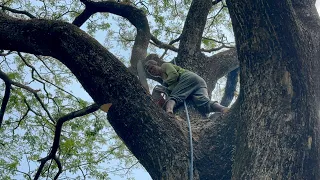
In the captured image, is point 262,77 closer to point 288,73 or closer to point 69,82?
point 288,73

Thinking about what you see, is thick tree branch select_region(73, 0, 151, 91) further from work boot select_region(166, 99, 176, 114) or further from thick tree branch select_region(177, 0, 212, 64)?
work boot select_region(166, 99, 176, 114)

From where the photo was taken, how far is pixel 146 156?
2881mm

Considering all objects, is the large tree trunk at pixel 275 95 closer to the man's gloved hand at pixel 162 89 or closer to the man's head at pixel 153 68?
the man's gloved hand at pixel 162 89

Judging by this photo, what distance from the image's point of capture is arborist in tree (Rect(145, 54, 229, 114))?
3980 mm

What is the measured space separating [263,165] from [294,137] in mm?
316

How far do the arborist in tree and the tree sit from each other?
502 millimetres

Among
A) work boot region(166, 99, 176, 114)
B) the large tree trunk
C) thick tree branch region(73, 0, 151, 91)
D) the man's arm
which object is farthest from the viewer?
thick tree branch region(73, 0, 151, 91)

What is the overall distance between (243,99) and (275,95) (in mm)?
290

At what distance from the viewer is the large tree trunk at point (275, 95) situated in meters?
2.38

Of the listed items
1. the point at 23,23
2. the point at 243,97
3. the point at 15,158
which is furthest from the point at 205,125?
the point at 15,158

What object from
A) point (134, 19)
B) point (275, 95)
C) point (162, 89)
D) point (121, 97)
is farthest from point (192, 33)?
point (275, 95)

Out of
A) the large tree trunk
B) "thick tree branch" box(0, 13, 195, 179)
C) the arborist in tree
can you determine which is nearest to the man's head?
the arborist in tree

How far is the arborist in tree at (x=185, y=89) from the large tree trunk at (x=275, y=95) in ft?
3.88

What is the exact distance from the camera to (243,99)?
2.78 meters
